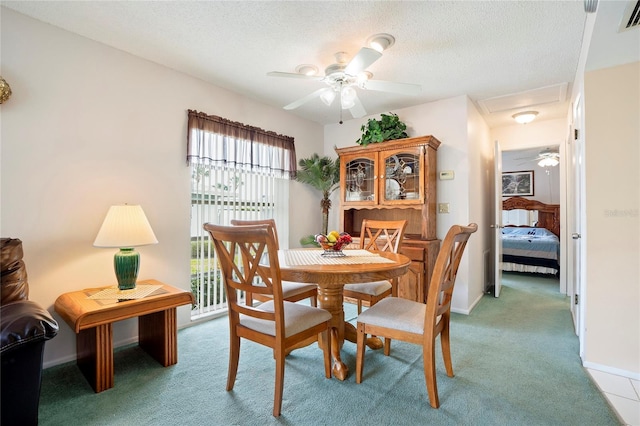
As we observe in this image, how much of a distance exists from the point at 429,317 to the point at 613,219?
1582 millimetres

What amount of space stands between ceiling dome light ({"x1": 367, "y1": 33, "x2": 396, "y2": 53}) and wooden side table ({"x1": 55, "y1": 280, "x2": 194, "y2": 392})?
2310 millimetres

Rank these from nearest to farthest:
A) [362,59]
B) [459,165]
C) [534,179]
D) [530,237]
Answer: [362,59] < [459,165] < [530,237] < [534,179]

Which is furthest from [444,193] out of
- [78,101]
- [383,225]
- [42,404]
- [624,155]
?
[42,404]

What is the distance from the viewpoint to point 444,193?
3609 millimetres

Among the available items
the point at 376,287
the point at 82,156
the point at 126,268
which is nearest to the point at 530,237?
the point at 376,287

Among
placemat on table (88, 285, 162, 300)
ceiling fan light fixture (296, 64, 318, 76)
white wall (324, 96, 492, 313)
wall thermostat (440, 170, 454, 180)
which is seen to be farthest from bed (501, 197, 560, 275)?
placemat on table (88, 285, 162, 300)

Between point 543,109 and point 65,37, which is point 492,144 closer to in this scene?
point 543,109

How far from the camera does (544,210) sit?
22.2ft

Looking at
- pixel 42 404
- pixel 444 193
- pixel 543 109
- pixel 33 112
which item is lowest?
pixel 42 404

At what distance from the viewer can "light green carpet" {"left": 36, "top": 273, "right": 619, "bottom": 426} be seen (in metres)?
1.63

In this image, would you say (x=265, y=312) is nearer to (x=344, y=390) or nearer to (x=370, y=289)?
(x=344, y=390)

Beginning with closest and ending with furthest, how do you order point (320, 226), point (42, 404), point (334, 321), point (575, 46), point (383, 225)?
point (42, 404)
point (334, 321)
point (575, 46)
point (383, 225)
point (320, 226)

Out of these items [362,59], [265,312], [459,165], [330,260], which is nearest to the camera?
[265,312]

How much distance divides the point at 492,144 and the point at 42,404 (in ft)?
18.1
